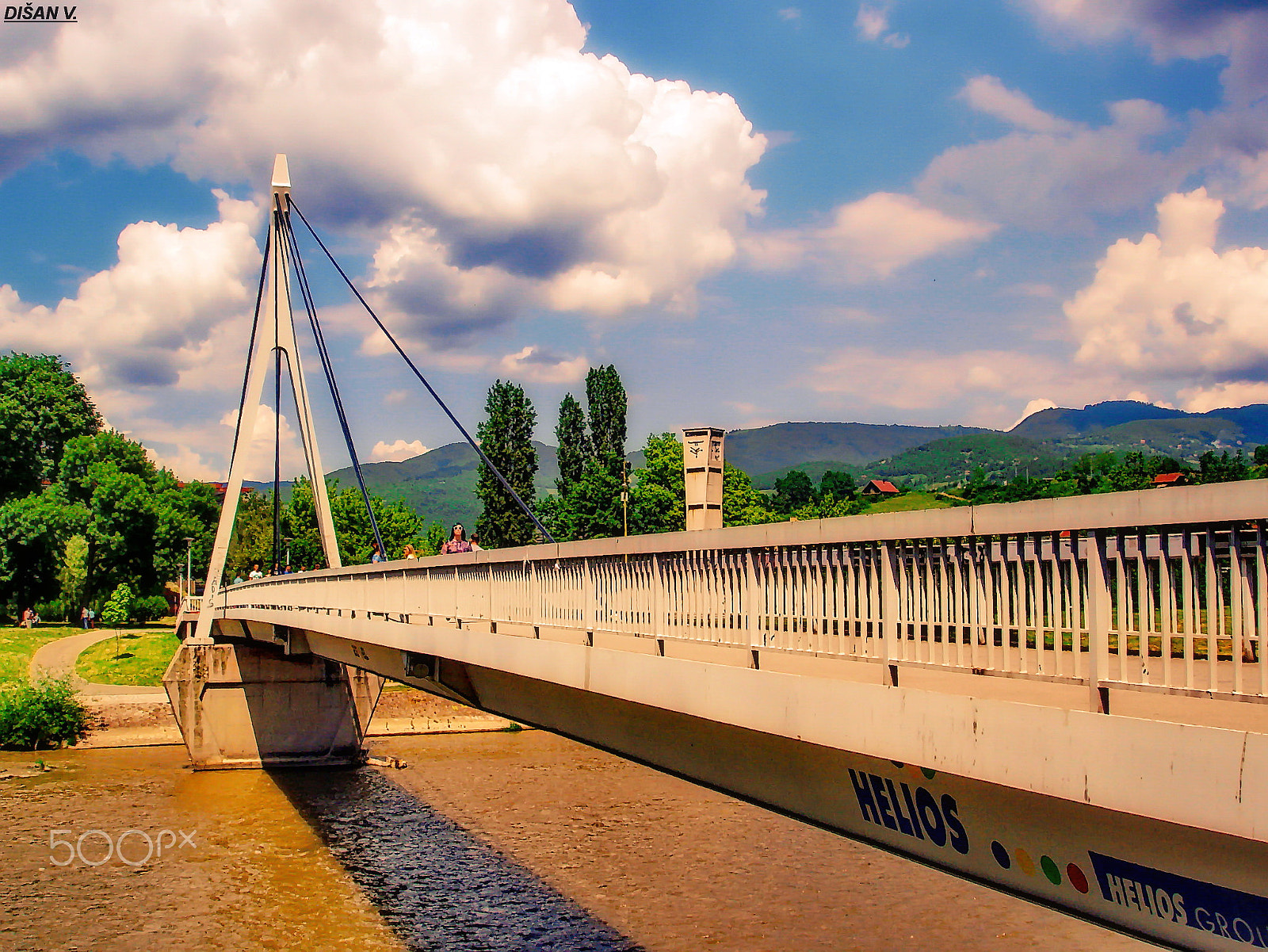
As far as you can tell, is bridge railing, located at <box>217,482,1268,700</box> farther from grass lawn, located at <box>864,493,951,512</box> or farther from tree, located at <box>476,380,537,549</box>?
grass lawn, located at <box>864,493,951,512</box>

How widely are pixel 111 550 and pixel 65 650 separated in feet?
49.0

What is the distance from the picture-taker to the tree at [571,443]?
67250 mm

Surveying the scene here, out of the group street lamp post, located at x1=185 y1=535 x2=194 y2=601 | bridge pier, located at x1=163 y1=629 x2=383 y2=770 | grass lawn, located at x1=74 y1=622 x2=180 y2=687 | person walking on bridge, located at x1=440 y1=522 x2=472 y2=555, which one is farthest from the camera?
street lamp post, located at x1=185 y1=535 x2=194 y2=601

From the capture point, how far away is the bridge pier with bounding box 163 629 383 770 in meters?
32.0

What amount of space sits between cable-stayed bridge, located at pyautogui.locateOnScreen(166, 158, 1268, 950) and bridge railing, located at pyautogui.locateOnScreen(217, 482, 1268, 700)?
0.06 feet

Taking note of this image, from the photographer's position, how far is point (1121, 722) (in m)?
4.48

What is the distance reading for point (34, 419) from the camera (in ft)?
206

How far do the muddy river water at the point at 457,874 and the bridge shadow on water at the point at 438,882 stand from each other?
0.06 meters

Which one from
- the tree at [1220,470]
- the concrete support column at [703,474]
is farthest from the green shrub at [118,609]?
the tree at [1220,470]

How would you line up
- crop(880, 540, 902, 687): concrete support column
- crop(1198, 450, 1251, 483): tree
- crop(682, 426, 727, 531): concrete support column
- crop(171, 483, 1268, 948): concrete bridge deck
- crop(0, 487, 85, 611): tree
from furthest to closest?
crop(1198, 450, 1251, 483): tree < crop(0, 487, 85, 611): tree < crop(682, 426, 727, 531): concrete support column < crop(880, 540, 902, 687): concrete support column < crop(171, 483, 1268, 948): concrete bridge deck

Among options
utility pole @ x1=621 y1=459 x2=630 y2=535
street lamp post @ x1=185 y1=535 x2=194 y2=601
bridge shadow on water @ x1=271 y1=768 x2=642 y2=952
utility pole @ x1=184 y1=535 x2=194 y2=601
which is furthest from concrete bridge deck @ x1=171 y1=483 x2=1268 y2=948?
street lamp post @ x1=185 y1=535 x2=194 y2=601

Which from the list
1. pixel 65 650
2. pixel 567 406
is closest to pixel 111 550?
pixel 65 650

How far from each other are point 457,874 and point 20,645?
34216 millimetres

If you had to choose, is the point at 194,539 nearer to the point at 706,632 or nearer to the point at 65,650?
the point at 65,650
